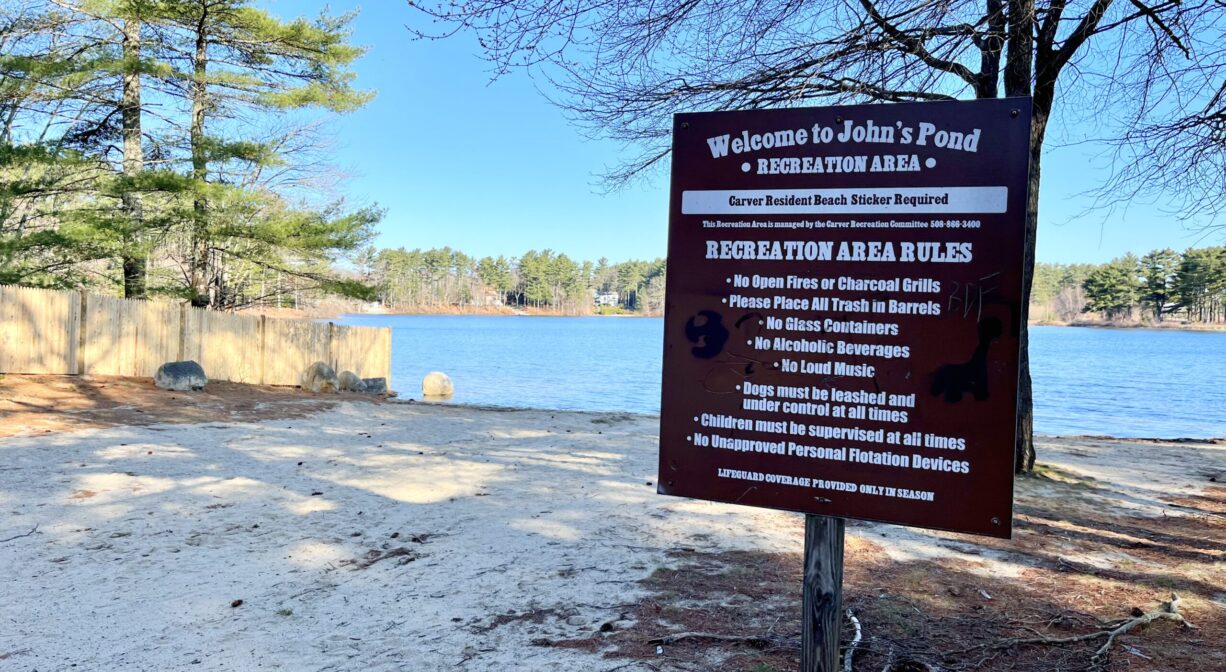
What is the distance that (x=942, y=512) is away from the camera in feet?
7.49

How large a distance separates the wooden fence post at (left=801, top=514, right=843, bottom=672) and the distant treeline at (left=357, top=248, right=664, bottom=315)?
122305 mm

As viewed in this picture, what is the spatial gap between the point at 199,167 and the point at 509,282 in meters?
126

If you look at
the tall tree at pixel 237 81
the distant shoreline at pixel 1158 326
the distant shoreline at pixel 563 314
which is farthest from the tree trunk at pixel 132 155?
the distant shoreline at pixel 1158 326

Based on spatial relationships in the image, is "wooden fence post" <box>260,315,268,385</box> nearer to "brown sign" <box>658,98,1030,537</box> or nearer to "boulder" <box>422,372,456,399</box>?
"boulder" <box>422,372,456,399</box>

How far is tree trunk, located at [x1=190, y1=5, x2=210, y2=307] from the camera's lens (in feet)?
56.4

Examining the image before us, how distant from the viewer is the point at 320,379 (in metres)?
17.9

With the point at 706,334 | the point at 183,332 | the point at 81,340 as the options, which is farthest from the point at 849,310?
the point at 183,332

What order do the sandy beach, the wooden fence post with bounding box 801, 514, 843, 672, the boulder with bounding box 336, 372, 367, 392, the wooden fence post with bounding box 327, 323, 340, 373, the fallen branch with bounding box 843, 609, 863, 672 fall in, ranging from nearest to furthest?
1. the wooden fence post with bounding box 801, 514, 843, 672
2. the fallen branch with bounding box 843, 609, 863, 672
3. the sandy beach
4. the boulder with bounding box 336, 372, 367, 392
5. the wooden fence post with bounding box 327, 323, 340, 373

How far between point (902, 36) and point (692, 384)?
4225 millimetres

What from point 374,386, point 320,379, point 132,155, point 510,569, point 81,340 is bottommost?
point 374,386

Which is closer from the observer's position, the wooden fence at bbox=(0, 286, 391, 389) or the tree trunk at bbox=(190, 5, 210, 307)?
the wooden fence at bbox=(0, 286, 391, 389)

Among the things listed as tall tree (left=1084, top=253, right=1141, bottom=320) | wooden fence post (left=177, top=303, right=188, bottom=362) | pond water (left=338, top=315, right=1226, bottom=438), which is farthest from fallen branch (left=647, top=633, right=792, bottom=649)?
tall tree (left=1084, top=253, right=1141, bottom=320)

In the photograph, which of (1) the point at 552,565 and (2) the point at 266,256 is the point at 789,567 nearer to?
(1) the point at 552,565

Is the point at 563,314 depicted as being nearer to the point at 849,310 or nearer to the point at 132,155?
the point at 132,155
